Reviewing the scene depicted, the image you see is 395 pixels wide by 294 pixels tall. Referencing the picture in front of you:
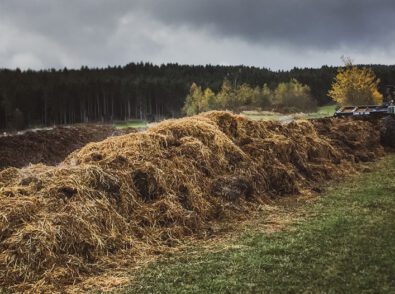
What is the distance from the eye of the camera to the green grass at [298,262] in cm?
602

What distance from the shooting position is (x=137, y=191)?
9.20m

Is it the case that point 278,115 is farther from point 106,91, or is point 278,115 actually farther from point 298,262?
point 298,262

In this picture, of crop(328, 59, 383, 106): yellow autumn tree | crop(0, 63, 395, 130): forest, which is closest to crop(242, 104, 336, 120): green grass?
crop(328, 59, 383, 106): yellow autumn tree

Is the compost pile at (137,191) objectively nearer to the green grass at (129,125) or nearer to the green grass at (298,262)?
the green grass at (298,262)

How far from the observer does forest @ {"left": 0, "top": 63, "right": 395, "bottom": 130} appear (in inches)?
4537

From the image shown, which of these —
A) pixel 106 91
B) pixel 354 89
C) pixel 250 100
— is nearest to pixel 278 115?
pixel 354 89

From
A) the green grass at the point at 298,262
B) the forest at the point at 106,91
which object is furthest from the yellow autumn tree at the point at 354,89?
the green grass at the point at 298,262

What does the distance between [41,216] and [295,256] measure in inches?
156

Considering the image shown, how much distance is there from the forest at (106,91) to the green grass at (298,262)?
327 ft

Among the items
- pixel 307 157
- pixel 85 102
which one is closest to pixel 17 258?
pixel 307 157

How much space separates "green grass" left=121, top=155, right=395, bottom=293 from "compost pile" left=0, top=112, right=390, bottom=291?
1.00 metres

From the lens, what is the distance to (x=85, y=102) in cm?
13300

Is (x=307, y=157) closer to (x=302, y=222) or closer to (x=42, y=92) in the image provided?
(x=302, y=222)

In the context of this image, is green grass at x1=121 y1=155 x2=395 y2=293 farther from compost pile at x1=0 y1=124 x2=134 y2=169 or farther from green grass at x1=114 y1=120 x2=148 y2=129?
green grass at x1=114 y1=120 x2=148 y2=129
